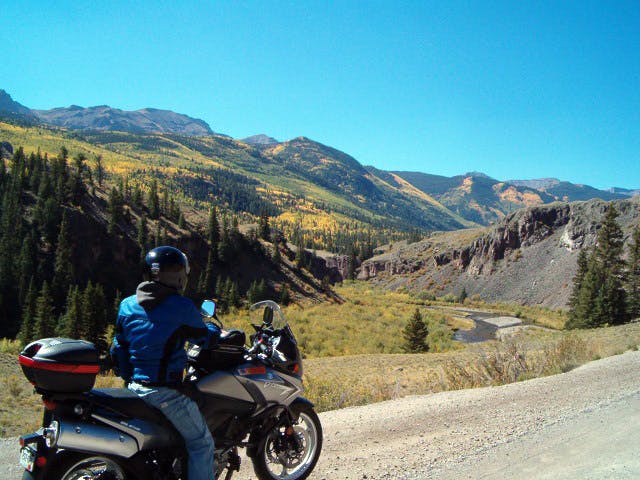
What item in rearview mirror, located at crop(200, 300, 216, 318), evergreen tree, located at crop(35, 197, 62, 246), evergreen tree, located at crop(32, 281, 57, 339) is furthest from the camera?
evergreen tree, located at crop(35, 197, 62, 246)

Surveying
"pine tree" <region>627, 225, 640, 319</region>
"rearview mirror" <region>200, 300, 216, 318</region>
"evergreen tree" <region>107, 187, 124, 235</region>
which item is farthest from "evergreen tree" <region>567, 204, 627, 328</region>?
"evergreen tree" <region>107, 187, 124, 235</region>

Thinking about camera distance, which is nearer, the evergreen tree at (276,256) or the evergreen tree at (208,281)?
the evergreen tree at (208,281)

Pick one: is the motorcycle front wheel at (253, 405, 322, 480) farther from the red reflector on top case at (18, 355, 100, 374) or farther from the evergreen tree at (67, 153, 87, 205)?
the evergreen tree at (67, 153, 87, 205)

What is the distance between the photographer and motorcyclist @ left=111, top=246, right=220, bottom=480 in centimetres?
380

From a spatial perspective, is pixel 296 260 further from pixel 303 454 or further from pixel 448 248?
pixel 303 454

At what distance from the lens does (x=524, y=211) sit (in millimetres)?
99375

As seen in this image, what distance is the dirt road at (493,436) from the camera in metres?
5.26

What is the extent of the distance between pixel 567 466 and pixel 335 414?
440 centimetres

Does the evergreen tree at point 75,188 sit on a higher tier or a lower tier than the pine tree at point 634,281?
higher

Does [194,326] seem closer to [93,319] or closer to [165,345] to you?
[165,345]

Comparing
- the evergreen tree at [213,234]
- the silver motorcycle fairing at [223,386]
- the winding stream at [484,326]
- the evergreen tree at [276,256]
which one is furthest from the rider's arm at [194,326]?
the evergreen tree at [276,256]

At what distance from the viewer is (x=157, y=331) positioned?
3766 millimetres

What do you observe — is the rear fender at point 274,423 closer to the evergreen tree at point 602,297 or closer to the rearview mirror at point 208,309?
the rearview mirror at point 208,309

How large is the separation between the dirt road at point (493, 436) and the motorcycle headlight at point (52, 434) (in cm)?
280
